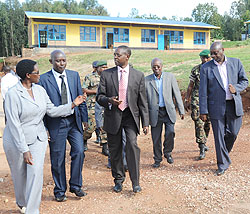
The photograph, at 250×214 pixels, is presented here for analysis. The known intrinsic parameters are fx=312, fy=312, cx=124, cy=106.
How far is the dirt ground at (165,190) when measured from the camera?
13.4ft

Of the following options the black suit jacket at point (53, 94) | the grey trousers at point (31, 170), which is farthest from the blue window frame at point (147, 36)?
the grey trousers at point (31, 170)

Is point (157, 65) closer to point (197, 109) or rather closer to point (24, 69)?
point (197, 109)

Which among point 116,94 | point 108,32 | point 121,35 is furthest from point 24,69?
point 121,35

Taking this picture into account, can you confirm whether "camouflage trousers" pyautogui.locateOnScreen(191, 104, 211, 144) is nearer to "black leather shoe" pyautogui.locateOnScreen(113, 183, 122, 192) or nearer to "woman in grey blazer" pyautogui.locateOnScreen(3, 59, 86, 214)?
"black leather shoe" pyautogui.locateOnScreen(113, 183, 122, 192)

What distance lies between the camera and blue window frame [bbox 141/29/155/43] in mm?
35938

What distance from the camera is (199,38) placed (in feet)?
126

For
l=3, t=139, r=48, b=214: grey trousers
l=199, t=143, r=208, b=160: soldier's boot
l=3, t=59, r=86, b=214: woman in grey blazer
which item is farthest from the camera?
l=199, t=143, r=208, b=160: soldier's boot

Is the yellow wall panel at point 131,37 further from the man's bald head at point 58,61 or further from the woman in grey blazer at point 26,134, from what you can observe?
the woman in grey blazer at point 26,134

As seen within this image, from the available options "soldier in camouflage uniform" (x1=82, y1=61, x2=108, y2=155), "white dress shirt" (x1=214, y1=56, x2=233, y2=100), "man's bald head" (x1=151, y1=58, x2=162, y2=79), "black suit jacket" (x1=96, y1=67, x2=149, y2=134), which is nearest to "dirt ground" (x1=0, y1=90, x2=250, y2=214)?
"soldier in camouflage uniform" (x1=82, y1=61, x2=108, y2=155)

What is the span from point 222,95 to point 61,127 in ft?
8.84

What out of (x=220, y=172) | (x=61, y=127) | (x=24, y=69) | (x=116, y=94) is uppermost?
(x=24, y=69)

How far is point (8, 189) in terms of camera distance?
16.6 ft

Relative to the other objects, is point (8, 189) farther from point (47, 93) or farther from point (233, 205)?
point (233, 205)

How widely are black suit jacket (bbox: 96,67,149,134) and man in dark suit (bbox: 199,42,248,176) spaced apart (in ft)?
4.15
